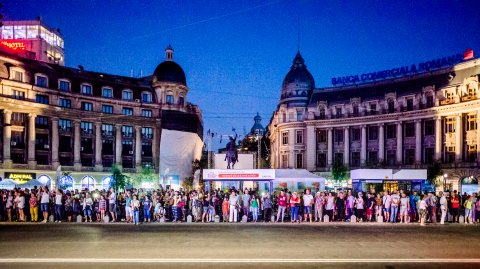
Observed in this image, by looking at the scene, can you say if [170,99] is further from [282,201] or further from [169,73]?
[282,201]

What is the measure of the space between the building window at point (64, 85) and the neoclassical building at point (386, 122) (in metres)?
34.7

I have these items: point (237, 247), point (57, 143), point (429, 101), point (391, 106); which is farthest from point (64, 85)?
point (237, 247)

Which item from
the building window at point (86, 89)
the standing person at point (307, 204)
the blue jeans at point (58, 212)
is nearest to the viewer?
the blue jeans at point (58, 212)

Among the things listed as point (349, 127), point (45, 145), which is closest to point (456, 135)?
point (349, 127)

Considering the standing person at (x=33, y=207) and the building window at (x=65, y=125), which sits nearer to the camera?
the standing person at (x=33, y=207)

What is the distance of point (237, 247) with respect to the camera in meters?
16.5

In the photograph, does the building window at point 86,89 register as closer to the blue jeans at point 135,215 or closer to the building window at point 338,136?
the building window at point 338,136

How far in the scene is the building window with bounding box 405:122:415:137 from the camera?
68.4 metres

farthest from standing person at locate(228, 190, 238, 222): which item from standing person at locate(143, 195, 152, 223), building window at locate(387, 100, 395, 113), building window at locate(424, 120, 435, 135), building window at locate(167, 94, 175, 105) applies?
building window at locate(167, 94, 175, 105)

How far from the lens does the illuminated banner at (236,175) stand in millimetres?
31594

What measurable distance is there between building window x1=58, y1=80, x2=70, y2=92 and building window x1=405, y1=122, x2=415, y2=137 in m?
51.2

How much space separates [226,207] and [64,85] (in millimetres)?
55434

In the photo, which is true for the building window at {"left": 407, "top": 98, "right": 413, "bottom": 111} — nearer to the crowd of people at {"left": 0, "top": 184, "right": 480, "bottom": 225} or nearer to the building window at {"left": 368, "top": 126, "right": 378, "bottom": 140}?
the building window at {"left": 368, "top": 126, "right": 378, "bottom": 140}

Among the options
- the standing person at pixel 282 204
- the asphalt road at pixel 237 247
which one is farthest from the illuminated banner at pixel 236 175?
the asphalt road at pixel 237 247
